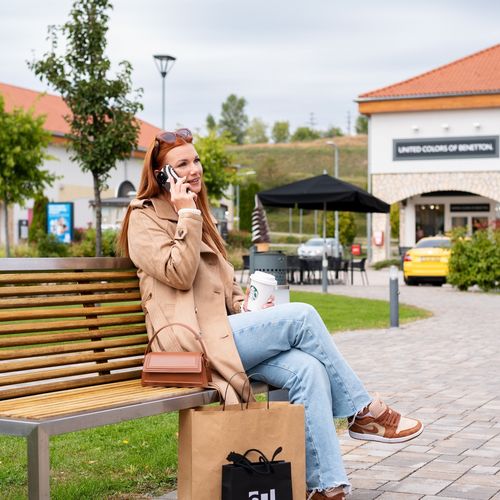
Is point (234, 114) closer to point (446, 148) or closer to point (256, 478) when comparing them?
point (446, 148)

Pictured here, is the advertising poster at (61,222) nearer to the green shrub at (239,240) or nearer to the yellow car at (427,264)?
the green shrub at (239,240)

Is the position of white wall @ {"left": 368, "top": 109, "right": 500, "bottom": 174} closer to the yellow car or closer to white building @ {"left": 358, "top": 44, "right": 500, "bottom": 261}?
white building @ {"left": 358, "top": 44, "right": 500, "bottom": 261}

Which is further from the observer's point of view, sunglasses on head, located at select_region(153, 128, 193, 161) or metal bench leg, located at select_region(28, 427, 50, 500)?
sunglasses on head, located at select_region(153, 128, 193, 161)

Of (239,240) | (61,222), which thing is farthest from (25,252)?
(239,240)

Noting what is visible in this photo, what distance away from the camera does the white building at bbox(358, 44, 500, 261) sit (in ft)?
149

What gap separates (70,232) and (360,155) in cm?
8628

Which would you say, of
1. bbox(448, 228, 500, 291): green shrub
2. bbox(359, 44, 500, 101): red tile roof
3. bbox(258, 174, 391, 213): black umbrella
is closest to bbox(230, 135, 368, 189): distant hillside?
bbox(359, 44, 500, 101): red tile roof

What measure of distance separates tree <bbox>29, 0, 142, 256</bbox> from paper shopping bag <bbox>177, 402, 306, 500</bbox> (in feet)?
56.1

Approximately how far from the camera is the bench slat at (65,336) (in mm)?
4098

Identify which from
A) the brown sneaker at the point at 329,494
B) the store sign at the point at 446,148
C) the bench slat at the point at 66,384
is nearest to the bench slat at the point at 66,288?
the bench slat at the point at 66,384

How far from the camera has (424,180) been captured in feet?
154

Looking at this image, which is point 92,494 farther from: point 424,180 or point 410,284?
point 424,180

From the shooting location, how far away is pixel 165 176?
4543mm

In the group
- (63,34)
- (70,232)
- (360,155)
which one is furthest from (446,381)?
(360,155)
